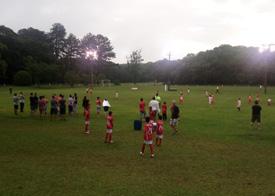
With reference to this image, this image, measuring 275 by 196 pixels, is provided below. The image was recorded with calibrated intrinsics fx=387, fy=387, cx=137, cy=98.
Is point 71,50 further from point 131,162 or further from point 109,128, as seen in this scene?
point 131,162

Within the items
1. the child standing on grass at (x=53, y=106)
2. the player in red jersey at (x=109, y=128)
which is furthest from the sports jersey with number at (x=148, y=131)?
the child standing on grass at (x=53, y=106)

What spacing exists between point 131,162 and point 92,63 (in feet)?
350

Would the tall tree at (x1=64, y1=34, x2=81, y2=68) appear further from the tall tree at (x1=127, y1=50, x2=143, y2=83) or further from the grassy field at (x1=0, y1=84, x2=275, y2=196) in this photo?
the grassy field at (x1=0, y1=84, x2=275, y2=196)

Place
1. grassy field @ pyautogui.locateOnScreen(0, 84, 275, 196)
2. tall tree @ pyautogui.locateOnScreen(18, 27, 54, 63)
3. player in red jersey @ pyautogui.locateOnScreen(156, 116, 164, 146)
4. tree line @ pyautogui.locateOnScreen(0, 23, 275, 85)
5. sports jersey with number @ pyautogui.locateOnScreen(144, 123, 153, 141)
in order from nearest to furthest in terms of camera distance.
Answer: grassy field @ pyautogui.locateOnScreen(0, 84, 275, 196) → sports jersey with number @ pyautogui.locateOnScreen(144, 123, 153, 141) → player in red jersey @ pyautogui.locateOnScreen(156, 116, 164, 146) → tree line @ pyautogui.locateOnScreen(0, 23, 275, 85) → tall tree @ pyautogui.locateOnScreen(18, 27, 54, 63)

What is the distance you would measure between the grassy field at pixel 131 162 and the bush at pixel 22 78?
71.0m

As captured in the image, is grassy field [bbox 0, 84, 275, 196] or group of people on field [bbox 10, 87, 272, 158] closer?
grassy field [bbox 0, 84, 275, 196]

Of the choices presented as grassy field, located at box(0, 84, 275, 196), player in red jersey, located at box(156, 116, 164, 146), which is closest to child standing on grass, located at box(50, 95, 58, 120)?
grassy field, located at box(0, 84, 275, 196)

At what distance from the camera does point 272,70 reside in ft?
336

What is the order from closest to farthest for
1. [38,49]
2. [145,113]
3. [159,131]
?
[159,131] < [145,113] < [38,49]

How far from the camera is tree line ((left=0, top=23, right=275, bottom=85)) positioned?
10319 centimetres

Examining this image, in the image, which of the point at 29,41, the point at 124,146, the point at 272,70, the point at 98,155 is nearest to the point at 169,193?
the point at 98,155

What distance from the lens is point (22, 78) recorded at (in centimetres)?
9425

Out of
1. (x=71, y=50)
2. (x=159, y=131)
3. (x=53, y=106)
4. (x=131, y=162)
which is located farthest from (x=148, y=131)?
(x=71, y=50)

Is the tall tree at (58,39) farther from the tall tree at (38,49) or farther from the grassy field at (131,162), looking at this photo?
the grassy field at (131,162)
